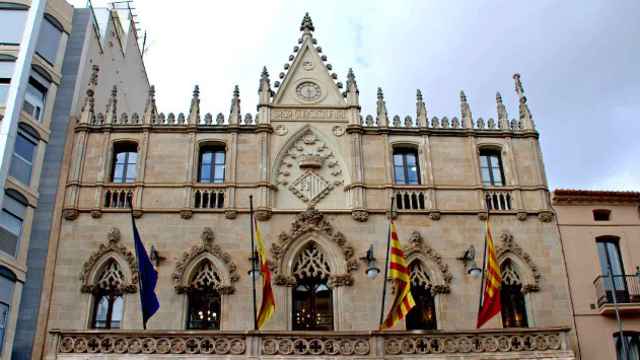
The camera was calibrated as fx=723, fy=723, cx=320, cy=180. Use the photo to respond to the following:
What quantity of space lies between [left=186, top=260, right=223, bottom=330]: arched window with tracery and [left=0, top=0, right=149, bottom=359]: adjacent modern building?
4.58 m

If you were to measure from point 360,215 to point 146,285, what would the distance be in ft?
24.4

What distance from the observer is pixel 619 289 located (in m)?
23.8

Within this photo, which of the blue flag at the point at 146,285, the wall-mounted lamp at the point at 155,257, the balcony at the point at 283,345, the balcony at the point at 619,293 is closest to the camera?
the balcony at the point at 283,345

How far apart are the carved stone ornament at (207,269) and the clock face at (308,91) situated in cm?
654

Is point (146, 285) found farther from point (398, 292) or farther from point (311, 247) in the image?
point (398, 292)

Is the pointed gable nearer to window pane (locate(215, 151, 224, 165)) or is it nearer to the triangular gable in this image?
the triangular gable

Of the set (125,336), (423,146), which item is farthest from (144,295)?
(423,146)

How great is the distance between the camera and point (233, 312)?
22.5m

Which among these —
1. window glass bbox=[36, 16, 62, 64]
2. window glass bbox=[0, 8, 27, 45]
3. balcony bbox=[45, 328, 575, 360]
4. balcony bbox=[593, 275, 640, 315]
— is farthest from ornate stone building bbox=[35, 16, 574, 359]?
window glass bbox=[0, 8, 27, 45]

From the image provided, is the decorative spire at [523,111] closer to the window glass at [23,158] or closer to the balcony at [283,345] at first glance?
the balcony at [283,345]

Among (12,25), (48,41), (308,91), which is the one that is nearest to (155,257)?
(308,91)

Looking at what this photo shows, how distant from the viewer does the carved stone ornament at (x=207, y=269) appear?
22.9m

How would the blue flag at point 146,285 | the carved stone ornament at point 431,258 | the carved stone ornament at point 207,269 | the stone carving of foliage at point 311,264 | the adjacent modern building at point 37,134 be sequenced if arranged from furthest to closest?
1. the stone carving of foliage at point 311,264
2. the carved stone ornament at point 431,258
3. the carved stone ornament at point 207,269
4. the adjacent modern building at point 37,134
5. the blue flag at point 146,285

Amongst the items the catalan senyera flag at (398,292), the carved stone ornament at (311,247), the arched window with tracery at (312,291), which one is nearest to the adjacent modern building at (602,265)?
the catalan senyera flag at (398,292)
